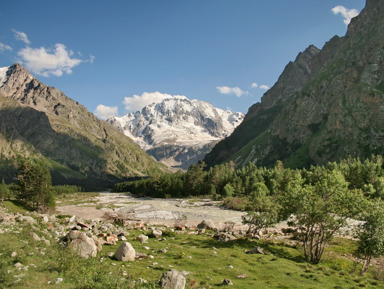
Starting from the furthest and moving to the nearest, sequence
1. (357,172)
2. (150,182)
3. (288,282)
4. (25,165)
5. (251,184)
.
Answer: (150,182) → (251,184) → (357,172) → (25,165) → (288,282)

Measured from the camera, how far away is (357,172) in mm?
122188

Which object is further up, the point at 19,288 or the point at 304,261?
the point at 19,288

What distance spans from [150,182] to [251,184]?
79552 millimetres

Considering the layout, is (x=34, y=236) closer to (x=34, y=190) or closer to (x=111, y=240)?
(x=111, y=240)

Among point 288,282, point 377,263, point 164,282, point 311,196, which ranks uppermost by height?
point 311,196

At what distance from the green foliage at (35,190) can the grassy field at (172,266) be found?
161 ft

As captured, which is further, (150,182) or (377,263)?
(150,182)

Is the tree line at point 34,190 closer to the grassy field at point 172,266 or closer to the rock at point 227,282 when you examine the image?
the grassy field at point 172,266

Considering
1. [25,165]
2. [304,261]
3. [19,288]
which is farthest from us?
[25,165]

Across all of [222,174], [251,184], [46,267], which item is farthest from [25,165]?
[222,174]

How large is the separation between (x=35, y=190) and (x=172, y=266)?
65.4 meters

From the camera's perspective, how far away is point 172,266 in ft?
84.5

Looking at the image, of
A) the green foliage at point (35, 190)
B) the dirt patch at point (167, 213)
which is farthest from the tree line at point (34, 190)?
the dirt patch at point (167, 213)

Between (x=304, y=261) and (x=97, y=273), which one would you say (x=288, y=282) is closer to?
(x=304, y=261)
